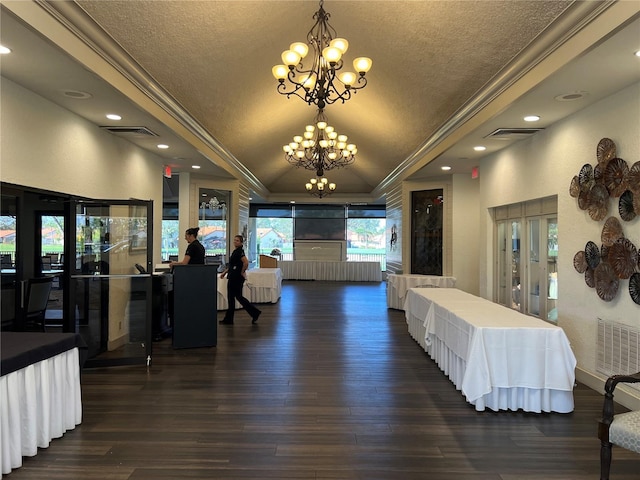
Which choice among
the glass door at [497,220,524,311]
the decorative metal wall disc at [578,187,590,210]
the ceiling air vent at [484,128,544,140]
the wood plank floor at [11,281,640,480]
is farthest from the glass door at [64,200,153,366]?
the glass door at [497,220,524,311]

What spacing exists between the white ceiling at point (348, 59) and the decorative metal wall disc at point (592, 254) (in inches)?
59.4

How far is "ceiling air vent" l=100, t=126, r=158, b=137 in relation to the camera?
5.88m

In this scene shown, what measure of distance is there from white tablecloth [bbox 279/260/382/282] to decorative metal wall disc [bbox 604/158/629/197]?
12196 mm

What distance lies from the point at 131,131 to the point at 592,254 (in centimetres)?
584

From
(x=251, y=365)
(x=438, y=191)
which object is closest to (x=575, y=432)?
(x=251, y=365)

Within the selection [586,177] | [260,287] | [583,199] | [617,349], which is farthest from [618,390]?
[260,287]

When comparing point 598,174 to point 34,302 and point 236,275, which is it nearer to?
point 236,275

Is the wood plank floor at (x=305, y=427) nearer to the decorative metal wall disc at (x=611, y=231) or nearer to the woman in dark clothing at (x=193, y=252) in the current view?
the woman in dark clothing at (x=193, y=252)

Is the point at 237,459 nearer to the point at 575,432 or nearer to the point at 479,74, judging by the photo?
the point at 575,432

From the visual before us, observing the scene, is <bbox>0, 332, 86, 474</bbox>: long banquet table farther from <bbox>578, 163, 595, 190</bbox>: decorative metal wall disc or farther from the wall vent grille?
<bbox>578, 163, 595, 190</bbox>: decorative metal wall disc

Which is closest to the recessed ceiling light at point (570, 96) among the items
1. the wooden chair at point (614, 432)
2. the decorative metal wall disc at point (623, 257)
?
the decorative metal wall disc at point (623, 257)

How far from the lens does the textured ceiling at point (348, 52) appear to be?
428 cm

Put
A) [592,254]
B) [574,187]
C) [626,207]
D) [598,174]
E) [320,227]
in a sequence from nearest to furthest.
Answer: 1. [626,207]
2. [598,174]
3. [592,254]
4. [574,187]
5. [320,227]

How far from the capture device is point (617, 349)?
4.24 meters
